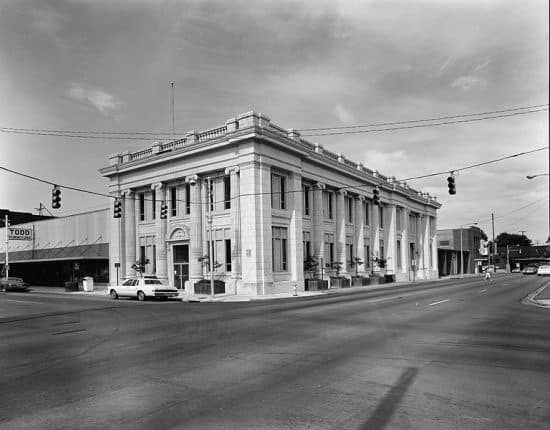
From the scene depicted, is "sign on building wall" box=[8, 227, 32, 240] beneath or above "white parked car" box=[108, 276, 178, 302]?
above

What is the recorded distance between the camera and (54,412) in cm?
652

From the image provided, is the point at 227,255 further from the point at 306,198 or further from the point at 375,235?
the point at 375,235

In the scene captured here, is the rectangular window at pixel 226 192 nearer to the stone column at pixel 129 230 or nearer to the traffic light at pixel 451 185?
the stone column at pixel 129 230

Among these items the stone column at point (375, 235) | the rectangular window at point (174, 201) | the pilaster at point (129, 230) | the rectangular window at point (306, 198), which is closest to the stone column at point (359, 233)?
the stone column at point (375, 235)

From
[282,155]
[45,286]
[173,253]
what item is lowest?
[45,286]

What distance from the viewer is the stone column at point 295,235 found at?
39.0m

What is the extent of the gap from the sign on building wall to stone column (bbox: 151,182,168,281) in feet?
82.0

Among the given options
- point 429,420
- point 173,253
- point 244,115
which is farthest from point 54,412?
point 173,253

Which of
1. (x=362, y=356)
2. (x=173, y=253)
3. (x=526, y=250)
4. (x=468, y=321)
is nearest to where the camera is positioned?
(x=362, y=356)

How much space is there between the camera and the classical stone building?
1403 inches

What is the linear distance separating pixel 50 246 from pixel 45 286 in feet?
15.7

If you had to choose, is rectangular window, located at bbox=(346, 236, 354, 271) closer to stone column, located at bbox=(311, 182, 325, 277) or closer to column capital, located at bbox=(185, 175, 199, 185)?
stone column, located at bbox=(311, 182, 325, 277)

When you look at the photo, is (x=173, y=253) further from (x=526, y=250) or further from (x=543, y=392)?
(x=526, y=250)

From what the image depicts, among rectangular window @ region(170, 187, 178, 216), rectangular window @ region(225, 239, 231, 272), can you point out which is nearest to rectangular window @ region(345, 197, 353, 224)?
rectangular window @ region(225, 239, 231, 272)
